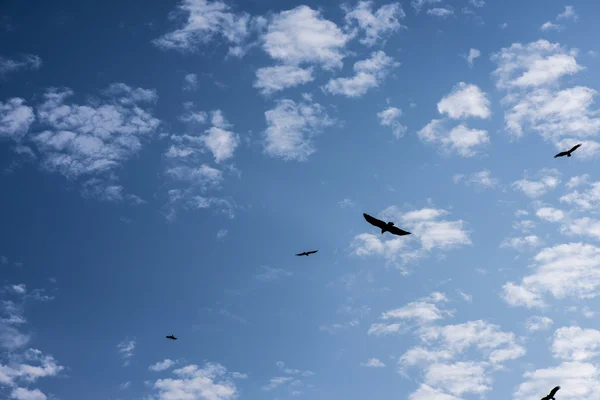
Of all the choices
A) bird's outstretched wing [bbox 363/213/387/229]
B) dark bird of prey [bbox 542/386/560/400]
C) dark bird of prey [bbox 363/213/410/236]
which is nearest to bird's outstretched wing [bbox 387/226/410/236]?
dark bird of prey [bbox 363/213/410/236]

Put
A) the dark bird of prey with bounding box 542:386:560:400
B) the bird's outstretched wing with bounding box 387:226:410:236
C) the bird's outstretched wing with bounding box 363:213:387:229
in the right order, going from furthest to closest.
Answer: the dark bird of prey with bounding box 542:386:560:400 < the bird's outstretched wing with bounding box 387:226:410:236 < the bird's outstretched wing with bounding box 363:213:387:229

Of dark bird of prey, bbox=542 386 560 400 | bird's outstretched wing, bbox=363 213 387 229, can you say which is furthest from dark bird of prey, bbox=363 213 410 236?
dark bird of prey, bbox=542 386 560 400

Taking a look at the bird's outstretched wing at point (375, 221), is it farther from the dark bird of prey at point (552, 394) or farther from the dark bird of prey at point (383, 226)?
the dark bird of prey at point (552, 394)

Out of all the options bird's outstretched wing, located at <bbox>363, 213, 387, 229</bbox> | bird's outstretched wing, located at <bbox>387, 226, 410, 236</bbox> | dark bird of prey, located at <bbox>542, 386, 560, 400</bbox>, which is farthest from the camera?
dark bird of prey, located at <bbox>542, 386, 560, 400</bbox>

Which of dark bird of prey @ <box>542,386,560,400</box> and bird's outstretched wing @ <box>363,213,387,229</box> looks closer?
bird's outstretched wing @ <box>363,213,387,229</box>

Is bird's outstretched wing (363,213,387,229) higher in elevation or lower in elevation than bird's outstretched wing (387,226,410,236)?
higher

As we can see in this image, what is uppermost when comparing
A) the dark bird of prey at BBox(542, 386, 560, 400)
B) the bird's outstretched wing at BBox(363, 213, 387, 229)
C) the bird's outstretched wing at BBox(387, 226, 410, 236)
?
the bird's outstretched wing at BBox(363, 213, 387, 229)

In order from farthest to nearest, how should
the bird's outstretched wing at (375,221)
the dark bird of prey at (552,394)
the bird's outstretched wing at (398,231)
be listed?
the dark bird of prey at (552,394) < the bird's outstretched wing at (398,231) < the bird's outstretched wing at (375,221)

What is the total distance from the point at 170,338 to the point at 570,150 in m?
52.7

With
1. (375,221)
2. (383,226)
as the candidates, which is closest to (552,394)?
(383,226)

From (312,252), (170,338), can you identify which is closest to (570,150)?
(312,252)

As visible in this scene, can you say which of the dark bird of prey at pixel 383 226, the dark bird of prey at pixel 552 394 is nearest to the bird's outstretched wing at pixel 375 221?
the dark bird of prey at pixel 383 226

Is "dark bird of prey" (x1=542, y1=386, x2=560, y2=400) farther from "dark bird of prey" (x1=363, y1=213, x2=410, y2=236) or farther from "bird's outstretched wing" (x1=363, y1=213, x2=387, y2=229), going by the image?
"bird's outstretched wing" (x1=363, y1=213, x2=387, y2=229)

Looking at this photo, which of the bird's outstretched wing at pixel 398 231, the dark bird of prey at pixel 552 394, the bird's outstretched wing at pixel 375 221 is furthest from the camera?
the dark bird of prey at pixel 552 394
